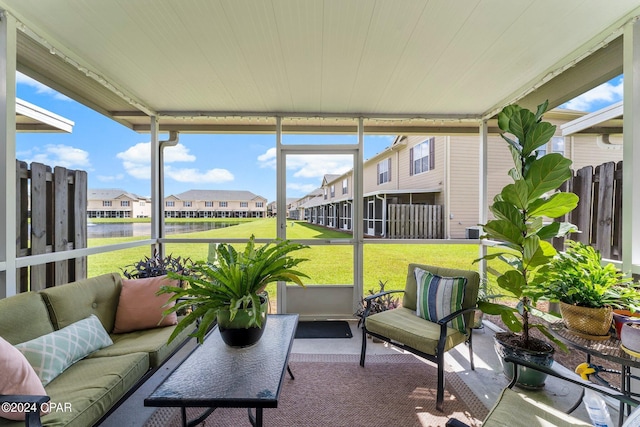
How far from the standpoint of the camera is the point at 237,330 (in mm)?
1773

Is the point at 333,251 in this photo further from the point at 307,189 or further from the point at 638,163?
the point at 638,163

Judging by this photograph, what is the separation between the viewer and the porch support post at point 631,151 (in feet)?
6.35

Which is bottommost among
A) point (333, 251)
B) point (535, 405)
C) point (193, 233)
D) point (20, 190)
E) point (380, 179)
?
point (535, 405)

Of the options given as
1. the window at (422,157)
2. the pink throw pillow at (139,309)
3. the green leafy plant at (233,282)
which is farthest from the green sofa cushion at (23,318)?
the window at (422,157)

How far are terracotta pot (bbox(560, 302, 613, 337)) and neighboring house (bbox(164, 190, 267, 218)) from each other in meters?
3.26

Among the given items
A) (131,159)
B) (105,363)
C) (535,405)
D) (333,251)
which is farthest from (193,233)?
(535,405)

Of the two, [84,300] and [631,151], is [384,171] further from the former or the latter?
[84,300]

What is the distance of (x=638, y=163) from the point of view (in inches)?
76.7

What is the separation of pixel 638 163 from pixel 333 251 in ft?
9.56

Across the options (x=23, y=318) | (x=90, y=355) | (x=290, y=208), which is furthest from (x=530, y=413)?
(x=290, y=208)

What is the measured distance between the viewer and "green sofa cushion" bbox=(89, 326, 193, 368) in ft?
6.40

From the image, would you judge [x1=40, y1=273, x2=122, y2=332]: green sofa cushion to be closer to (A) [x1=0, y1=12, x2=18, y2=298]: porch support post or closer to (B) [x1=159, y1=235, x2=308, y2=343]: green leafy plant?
(A) [x1=0, y1=12, x2=18, y2=298]: porch support post

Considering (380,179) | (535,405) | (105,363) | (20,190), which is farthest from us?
(380,179)

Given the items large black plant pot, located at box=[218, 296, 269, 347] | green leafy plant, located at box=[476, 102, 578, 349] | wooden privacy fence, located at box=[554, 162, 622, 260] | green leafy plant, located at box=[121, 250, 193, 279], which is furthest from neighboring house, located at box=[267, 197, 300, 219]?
wooden privacy fence, located at box=[554, 162, 622, 260]
